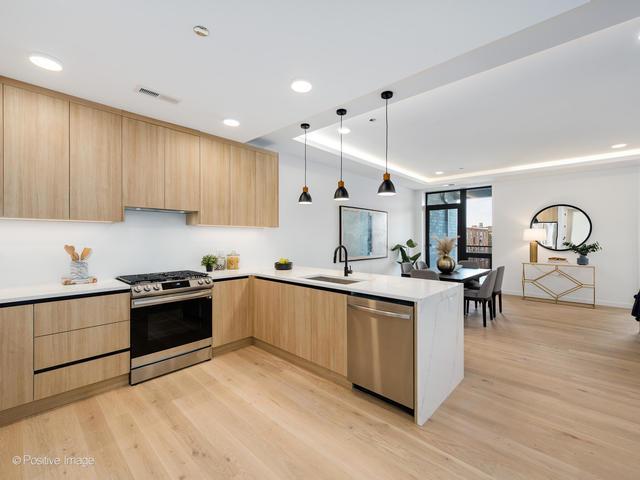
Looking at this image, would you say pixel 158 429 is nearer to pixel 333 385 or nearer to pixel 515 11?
pixel 333 385

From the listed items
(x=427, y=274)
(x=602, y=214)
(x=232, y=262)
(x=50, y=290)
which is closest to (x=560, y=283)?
(x=602, y=214)

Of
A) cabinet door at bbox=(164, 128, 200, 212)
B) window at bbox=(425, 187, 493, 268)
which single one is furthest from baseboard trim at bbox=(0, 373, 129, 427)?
window at bbox=(425, 187, 493, 268)

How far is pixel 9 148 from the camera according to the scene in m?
2.26

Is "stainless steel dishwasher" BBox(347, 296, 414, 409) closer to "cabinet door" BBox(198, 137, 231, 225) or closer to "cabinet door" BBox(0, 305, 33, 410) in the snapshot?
"cabinet door" BBox(198, 137, 231, 225)

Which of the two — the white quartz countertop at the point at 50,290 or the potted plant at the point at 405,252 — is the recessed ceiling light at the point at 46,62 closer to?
the white quartz countertop at the point at 50,290

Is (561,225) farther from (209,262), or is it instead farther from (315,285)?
(209,262)

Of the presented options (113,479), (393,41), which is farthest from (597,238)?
(113,479)

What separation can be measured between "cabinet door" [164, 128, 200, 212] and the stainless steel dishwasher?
2.10 m

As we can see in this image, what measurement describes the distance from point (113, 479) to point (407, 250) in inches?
263

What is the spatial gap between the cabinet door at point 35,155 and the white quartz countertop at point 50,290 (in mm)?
587

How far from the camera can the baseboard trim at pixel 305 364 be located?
2.64 meters

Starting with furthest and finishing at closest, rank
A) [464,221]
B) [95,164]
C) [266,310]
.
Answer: [464,221] → [266,310] → [95,164]

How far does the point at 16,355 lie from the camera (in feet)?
6.90

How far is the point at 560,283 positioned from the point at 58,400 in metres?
7.79
